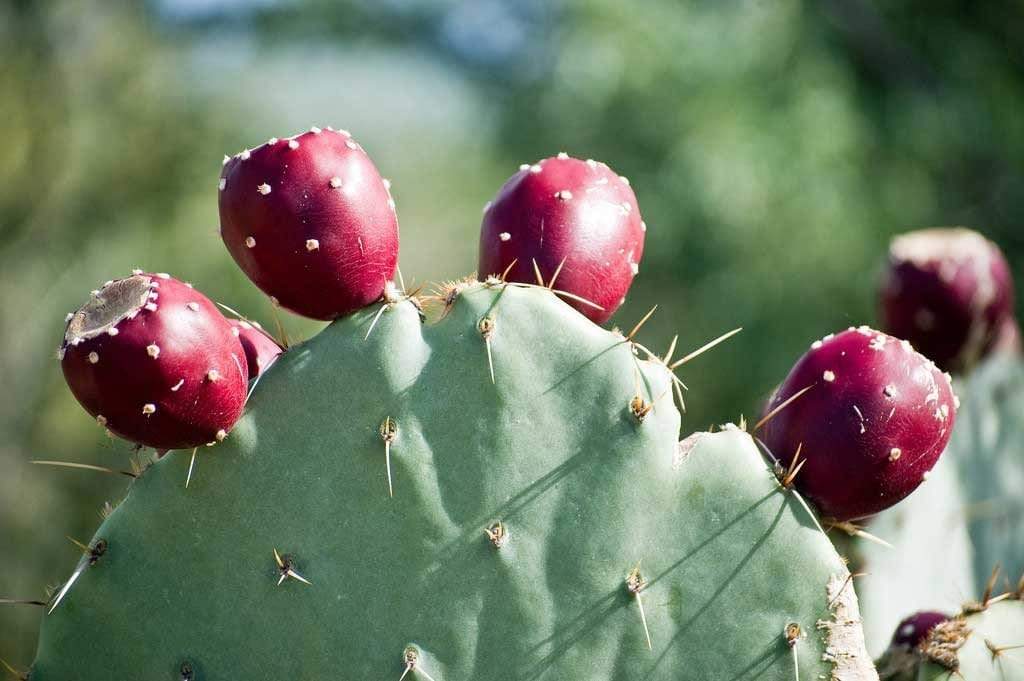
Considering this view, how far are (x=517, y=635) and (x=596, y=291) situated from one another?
44 centimetres

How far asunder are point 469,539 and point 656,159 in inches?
229

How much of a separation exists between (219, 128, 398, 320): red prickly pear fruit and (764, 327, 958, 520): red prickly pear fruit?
53 cm

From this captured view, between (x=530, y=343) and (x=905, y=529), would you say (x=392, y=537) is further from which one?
(x=905, y=529)

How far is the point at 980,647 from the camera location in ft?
4.79

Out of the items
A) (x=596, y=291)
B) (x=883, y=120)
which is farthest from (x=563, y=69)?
(x=596, y=291)

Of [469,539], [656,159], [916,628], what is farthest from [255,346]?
[656,159]

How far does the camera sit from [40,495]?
6.92 meters

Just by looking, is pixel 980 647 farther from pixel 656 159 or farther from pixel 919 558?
pixel 656 159

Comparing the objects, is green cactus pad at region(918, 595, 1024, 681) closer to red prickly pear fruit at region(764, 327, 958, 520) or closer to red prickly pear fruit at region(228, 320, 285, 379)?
red prickly pear fruit at region(764, 327, 958, 520)

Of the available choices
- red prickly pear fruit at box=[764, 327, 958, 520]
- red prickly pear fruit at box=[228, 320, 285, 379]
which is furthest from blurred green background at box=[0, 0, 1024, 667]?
red prickly pear fruit at box=[764, 327, 958, 520]

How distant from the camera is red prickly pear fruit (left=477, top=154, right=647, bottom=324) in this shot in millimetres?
1435

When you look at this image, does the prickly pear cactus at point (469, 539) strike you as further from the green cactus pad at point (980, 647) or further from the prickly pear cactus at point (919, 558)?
the prickly pear cactus at point (919, 558)

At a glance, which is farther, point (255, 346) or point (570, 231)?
point (255, 346)

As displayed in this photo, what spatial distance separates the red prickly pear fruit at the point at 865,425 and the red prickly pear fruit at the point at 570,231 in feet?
0.91
